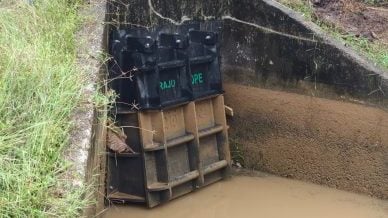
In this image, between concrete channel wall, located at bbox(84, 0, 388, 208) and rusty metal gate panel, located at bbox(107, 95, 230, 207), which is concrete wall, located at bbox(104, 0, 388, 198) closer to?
concrete channel wall, located at bbox(84, 0, 388, 208)

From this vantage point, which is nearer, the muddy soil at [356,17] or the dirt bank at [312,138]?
the dirt bank at [312,138]

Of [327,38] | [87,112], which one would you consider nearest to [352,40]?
[327,38]

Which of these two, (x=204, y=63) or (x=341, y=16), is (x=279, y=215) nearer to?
(x=204, y=63)

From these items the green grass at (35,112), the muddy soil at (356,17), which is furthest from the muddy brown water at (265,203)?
the muddy soil at (356,17)

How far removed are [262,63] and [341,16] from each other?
1.30 metres

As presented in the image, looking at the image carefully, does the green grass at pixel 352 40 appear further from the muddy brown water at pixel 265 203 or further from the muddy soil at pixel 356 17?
the muddy brown water at pixel 265 203

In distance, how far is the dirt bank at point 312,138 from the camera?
572 cm

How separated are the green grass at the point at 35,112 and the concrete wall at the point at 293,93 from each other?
1935 millimetres

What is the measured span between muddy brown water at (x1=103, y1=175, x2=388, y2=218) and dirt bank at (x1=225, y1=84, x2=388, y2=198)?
151 mm

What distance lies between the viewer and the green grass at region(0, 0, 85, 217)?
2742mm

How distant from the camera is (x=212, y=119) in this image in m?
6.39

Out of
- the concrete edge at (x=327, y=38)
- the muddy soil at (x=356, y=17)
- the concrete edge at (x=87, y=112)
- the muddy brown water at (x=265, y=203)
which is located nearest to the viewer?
the concrete edge at (x=87, y=112)

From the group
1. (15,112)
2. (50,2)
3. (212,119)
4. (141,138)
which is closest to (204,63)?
(212,119)

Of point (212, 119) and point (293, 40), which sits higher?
point (293, 40)
